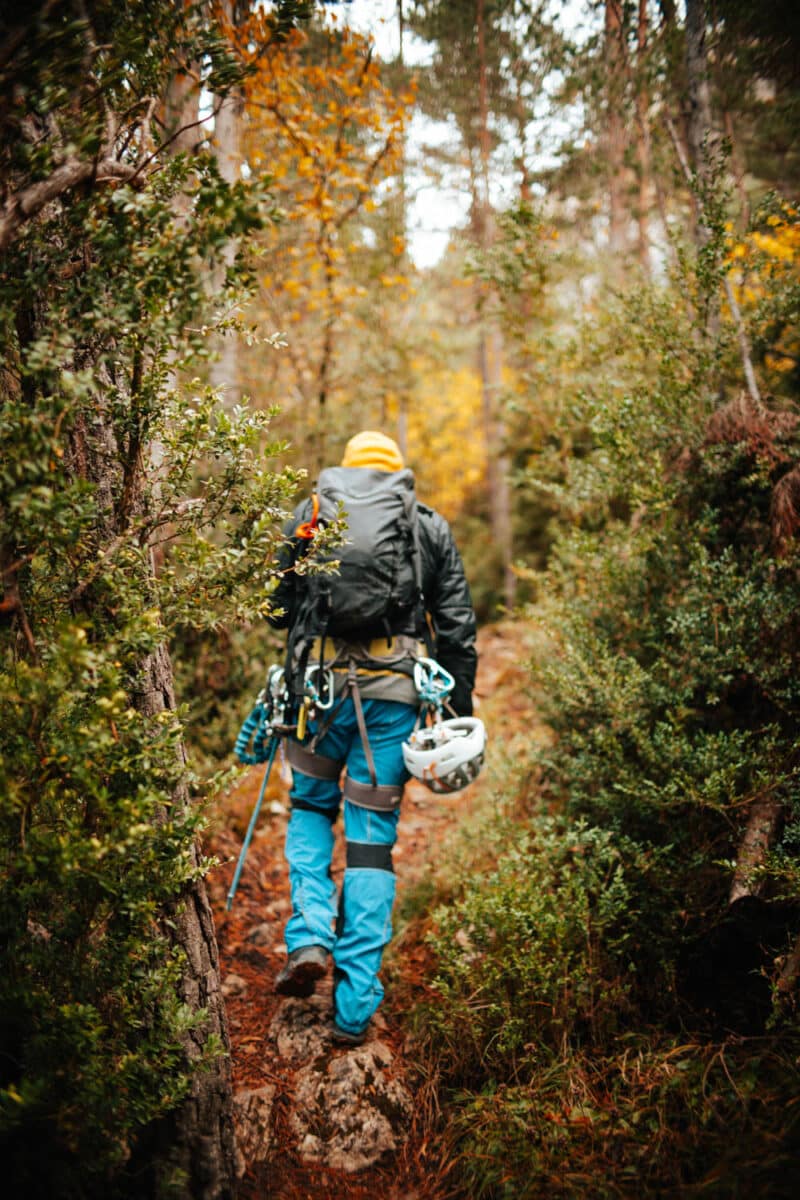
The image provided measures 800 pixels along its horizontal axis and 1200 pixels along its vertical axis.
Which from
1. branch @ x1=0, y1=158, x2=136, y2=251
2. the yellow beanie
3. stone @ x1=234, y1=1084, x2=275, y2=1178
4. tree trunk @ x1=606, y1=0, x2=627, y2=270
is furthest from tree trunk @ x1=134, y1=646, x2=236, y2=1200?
tree trunk @ x1=606, y1=0, x2=627, y2=270

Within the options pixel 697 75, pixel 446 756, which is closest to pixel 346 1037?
pixel 446 756

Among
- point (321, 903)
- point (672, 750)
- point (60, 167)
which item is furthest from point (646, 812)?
point (60, 167)

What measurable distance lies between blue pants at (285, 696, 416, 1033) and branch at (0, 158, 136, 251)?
2230 mm

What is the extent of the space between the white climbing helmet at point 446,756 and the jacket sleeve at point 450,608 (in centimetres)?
45

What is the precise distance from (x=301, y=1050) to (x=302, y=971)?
0.40 metres

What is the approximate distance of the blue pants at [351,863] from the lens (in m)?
2.87

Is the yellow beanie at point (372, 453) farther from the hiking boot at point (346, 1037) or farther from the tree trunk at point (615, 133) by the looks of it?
the tree trunk at point (615, 133)

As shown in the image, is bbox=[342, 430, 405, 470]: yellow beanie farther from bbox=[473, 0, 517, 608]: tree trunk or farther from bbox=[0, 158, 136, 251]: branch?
bbox=[473, 0, 517, 608]: tree trunk

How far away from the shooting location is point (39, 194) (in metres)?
1.67

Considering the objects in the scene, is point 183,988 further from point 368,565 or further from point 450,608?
point 450,608

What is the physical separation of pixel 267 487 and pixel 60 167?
1014 millimetres

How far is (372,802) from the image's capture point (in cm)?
308

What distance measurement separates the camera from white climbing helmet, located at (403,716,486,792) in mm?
2902

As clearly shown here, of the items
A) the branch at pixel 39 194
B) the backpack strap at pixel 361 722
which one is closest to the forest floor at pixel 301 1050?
the backpack strap at pixel 361 722
